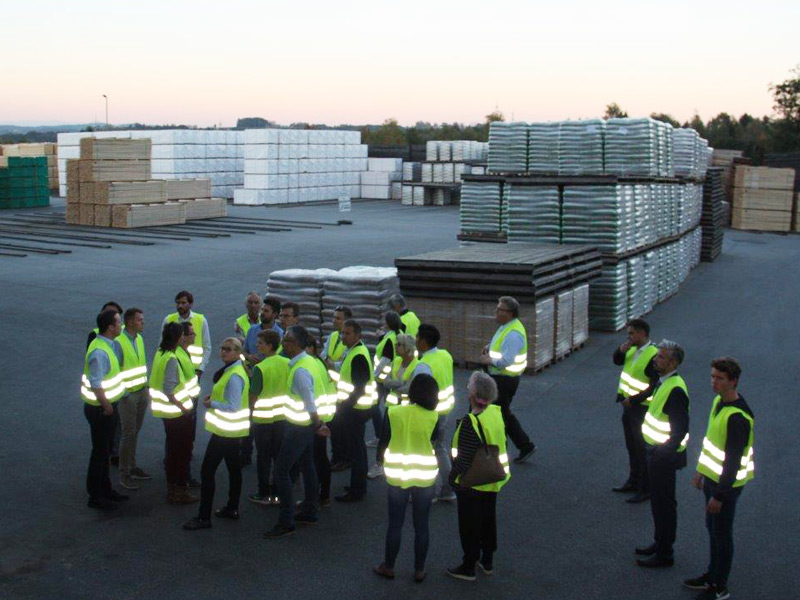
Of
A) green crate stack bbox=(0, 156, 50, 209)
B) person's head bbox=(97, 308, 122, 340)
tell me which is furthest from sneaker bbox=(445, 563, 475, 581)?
green crate stack bbox=(0, 156, 50, 209)

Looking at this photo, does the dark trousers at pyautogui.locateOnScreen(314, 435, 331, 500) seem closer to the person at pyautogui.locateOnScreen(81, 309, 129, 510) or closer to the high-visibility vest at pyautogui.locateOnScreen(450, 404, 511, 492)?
the person at pyautogui.locateOnScreen(81, 309, 129, 510)

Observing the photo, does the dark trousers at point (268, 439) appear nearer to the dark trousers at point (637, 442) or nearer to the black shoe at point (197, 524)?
the black shoe at point (197, 524)

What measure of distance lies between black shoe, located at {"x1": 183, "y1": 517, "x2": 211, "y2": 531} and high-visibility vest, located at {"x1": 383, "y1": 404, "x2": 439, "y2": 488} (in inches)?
81.1

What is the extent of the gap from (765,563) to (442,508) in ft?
9.24

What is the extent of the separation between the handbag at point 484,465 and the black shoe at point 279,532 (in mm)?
1978

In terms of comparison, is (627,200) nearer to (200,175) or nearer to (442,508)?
(442,508)

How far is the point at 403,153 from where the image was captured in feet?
203

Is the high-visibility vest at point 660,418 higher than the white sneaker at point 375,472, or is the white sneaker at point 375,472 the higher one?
the high-visibility vest at point 660,418

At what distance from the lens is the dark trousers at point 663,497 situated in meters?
7.46

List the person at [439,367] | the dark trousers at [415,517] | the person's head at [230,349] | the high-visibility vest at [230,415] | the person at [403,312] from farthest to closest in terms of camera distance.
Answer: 1. the person at [403,312]
2. the person at [439,367]
3. the person's head at [230,349]
4. the high-visibility vest at [230,415]
5. the dark trousers at [415,517]

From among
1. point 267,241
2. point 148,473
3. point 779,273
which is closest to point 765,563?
point 148,473

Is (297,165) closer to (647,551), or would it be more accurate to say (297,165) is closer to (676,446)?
(647,551)

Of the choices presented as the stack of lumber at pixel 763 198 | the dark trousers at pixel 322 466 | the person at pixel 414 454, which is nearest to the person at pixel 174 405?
the dark trousers at pixel 322 466

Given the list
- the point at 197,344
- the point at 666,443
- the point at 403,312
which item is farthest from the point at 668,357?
the point at 197,344
